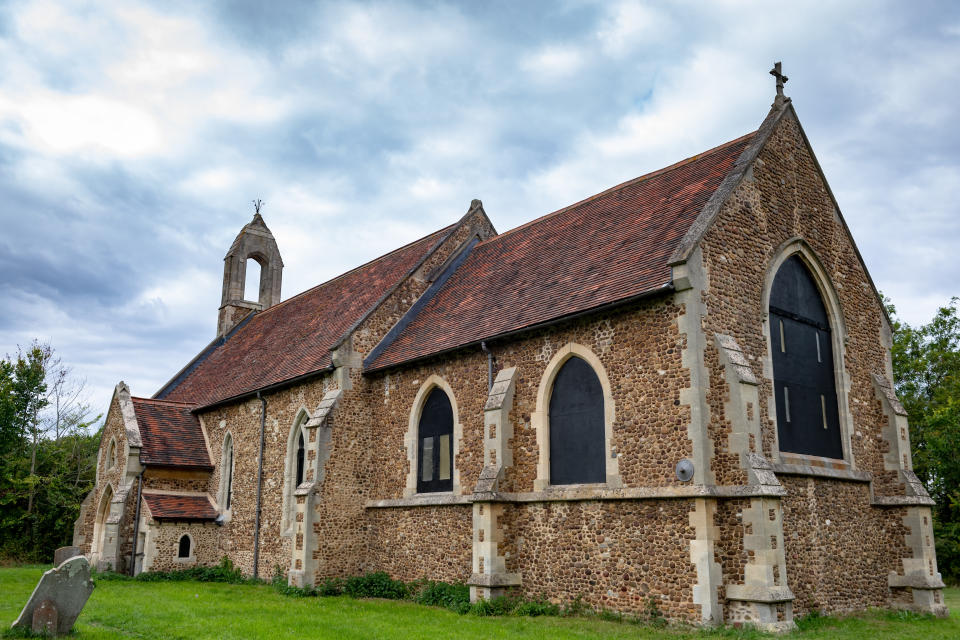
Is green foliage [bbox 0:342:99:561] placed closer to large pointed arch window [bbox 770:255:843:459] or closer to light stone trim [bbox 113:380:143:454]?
light stone trim [bbox 113:380:143:454]

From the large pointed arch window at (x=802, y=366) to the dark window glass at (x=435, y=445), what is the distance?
7.23m

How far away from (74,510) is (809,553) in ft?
101

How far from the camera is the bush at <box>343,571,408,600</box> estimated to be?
1795cm

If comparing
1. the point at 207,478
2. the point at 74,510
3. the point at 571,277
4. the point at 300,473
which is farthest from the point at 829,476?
the point at 74,510

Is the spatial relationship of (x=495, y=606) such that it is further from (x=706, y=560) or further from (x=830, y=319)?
(x=830, y=319)

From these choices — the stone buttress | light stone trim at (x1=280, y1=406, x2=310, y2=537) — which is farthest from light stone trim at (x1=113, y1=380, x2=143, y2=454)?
the stone buttress

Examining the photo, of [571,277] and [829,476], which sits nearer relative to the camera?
[829,476]

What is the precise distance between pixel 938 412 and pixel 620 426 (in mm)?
21289

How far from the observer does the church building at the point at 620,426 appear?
13.1 m

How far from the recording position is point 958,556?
29.3 metres

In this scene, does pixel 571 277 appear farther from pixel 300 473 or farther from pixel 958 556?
pixel 958 556

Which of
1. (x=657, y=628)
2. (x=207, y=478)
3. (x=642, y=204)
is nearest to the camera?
(x=657, y=628)

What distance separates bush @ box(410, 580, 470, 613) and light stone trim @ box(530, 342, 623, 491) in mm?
2718

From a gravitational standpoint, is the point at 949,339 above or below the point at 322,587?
above
